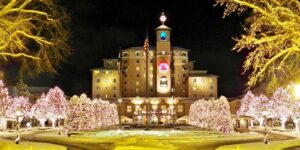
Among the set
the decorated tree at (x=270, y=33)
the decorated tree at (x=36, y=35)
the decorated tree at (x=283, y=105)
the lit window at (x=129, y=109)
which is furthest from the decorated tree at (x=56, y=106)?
the decorated tree at (x=270, y=33)

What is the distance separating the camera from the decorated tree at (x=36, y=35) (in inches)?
822

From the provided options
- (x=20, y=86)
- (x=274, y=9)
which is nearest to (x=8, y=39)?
(x=274, y=9)

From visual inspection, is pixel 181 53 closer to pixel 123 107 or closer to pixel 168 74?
pixel 168 74

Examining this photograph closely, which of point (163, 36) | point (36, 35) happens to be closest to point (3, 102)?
point (36, 35)

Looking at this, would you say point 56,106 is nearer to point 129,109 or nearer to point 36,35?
point 129,109

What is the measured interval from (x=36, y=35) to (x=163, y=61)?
123 m

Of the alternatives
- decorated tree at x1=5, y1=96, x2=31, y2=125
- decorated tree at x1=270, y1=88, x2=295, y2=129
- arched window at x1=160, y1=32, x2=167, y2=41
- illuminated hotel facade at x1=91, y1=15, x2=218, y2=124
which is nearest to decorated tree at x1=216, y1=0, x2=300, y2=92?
decorated tree at x1=270, y1=88, x2=295, y2=129

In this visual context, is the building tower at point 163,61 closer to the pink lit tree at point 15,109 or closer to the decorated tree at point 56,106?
the decorated tree at point 56,106

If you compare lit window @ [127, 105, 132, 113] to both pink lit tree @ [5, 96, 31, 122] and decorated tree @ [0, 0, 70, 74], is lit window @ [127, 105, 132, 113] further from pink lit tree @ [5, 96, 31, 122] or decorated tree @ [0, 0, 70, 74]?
decorated tree @ [0, 0, 70, 74]

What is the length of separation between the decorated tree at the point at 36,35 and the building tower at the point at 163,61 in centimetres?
12057

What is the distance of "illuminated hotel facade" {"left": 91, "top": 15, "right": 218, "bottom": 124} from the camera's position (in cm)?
14188

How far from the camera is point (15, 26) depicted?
814 inches

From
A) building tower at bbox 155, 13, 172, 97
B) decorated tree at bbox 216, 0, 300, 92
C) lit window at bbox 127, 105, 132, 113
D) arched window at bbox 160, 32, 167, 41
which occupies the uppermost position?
arched window at bbox 160, 32, 167, 41

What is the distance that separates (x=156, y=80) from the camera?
474 feet
